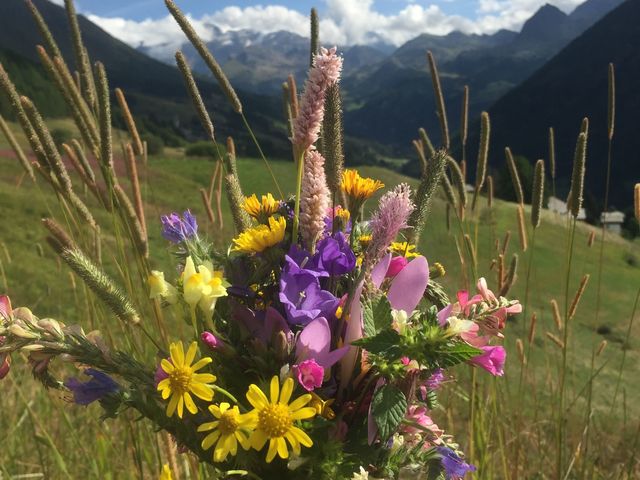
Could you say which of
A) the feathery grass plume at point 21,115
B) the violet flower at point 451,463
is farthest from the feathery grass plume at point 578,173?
the feathery grass plume at point 21,115

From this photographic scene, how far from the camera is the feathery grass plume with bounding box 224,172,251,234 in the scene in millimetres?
1077

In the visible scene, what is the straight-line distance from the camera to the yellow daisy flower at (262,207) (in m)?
1.06

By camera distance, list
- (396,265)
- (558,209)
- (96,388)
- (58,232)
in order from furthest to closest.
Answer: (558,209) < (58,232) < (396,265) < (96,388)

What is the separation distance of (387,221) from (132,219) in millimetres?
740

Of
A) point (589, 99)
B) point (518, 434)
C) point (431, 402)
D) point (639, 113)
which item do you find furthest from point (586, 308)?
point (589, 99)

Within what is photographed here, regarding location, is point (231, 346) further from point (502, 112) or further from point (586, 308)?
point (502, 112)

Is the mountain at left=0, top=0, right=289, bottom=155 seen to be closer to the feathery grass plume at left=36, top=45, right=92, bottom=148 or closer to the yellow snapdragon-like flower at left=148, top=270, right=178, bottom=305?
the feathery grass plume at left=36, top=45, right=92, bottom=148

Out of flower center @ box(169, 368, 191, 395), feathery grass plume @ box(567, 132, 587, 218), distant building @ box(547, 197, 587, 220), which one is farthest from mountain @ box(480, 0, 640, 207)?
flower center @ box(169, 368, 191, 395)

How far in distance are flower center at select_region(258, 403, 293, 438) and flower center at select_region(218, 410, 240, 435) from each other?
0.04 metres

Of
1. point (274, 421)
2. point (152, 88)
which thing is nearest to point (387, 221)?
point (274, 421)

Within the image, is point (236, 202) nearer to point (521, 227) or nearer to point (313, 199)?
point (313, 199)

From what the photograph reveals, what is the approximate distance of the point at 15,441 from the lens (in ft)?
8.53

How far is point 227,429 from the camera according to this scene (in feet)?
2.68

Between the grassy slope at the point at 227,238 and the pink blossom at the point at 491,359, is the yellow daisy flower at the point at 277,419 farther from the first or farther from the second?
the grassy slope at the point at 227,238
